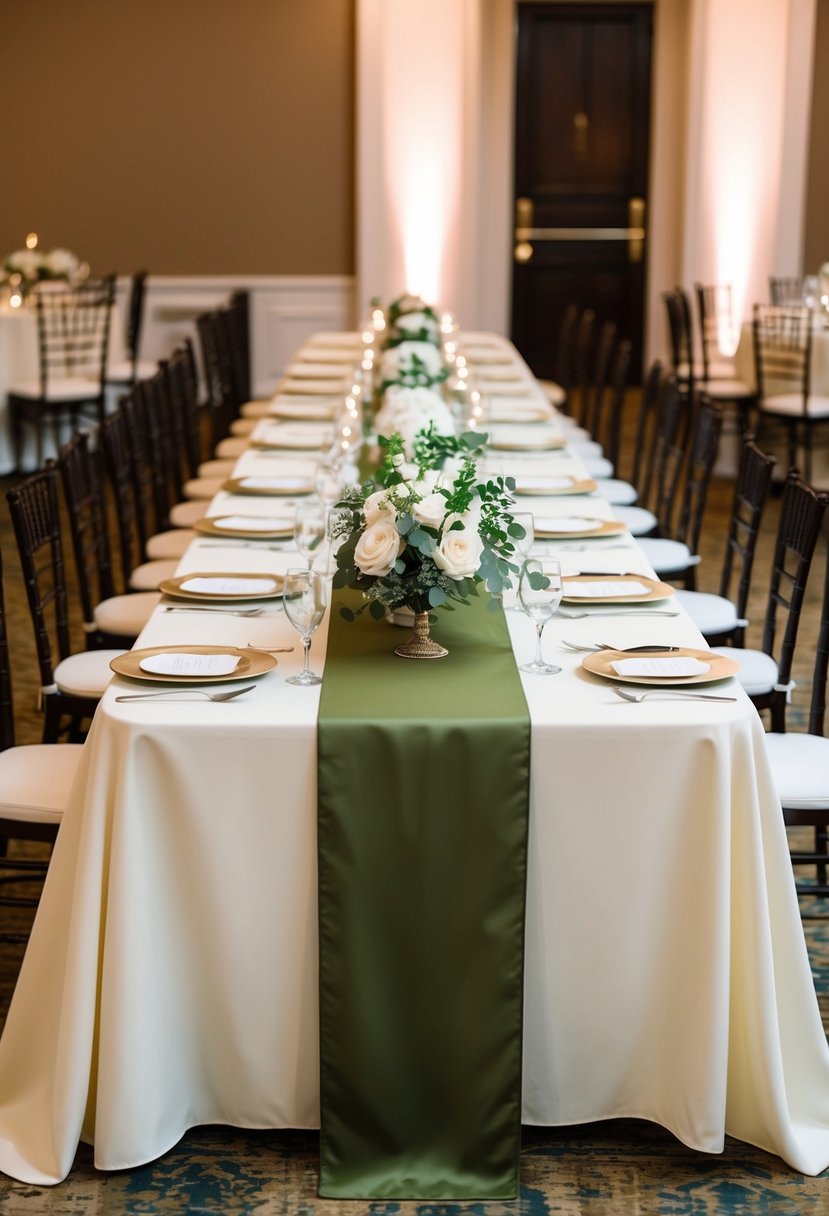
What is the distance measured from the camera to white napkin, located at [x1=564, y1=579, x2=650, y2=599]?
3.18 metres

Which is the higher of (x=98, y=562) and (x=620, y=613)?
(x=620, y=613)

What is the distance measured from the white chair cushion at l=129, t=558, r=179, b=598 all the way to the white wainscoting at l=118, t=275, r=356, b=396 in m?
6.44

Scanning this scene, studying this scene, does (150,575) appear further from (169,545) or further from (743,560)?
(743,560)

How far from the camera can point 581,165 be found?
11.6 m

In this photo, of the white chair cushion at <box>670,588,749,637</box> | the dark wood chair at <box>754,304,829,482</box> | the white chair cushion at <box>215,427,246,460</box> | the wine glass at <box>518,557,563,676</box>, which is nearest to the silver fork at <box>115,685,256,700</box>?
the wine glass at <box>518,557,563,676</box>

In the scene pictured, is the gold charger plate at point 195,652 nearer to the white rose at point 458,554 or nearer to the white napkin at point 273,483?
the white rose at point 458,554

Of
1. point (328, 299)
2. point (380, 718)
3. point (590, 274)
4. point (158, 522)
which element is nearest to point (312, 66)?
point (328, 299)

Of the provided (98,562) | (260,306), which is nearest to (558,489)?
(98,562)

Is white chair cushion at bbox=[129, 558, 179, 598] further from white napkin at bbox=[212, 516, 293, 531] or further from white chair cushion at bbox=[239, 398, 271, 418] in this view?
white chair cushion at bbox=[239, 398, 271, 418]

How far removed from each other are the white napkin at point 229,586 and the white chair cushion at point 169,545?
4.89 ft

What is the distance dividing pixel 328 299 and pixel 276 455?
19.8ft

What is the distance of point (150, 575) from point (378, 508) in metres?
2.04

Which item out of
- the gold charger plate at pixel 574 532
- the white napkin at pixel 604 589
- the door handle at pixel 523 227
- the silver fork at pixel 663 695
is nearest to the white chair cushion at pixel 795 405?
the door handle at pixel 523 227

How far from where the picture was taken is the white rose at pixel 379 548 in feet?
8.39
